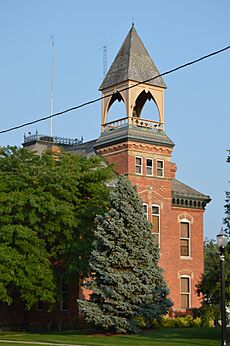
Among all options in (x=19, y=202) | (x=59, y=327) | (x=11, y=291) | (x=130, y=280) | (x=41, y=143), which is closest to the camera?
(x=130, y=280)

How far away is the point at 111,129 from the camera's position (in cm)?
5125

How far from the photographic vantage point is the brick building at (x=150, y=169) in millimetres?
49250

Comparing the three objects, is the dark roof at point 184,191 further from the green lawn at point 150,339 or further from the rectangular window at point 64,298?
the green lawn at point 150,339

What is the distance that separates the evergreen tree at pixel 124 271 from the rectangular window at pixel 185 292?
14.4m

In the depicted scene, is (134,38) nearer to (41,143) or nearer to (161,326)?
(41,143)

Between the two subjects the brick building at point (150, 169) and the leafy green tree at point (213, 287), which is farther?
the brick building at point (150, 169)

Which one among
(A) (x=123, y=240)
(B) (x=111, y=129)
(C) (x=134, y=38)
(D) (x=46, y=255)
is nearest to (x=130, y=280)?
(A) (x=123, y=240)

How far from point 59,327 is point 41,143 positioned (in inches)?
783

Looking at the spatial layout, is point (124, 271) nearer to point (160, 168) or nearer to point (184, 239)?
point (160, 168)

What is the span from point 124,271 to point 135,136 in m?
14.2

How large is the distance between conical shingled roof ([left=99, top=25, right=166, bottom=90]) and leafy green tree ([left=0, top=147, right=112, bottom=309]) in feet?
29.4

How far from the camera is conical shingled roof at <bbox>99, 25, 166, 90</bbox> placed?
49.7 meters

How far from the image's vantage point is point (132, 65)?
164 ft

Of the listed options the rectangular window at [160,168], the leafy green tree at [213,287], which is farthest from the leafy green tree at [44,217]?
the leafy green tree at [213,287]
